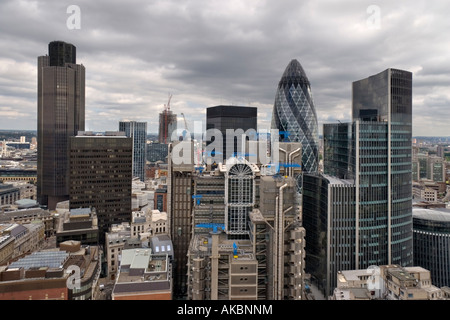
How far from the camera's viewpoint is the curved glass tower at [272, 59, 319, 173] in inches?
3297

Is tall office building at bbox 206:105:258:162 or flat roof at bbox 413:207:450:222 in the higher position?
tall office building at bbox 206:105:258:162

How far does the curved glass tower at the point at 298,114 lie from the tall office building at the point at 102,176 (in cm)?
4096

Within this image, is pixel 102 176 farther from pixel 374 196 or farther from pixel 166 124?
pixel 166 124

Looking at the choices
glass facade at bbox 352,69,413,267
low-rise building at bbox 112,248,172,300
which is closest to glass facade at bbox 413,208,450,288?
glass facade at bbox 352,69,413,267

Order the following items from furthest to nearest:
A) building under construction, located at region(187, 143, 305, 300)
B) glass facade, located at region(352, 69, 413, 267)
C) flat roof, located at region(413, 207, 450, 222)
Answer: flat roof, located at region(413, 207, 450, 222) < glass facade, located at region(352, 69, 413, 267) < building under construction, located at region(187, 143, 305, 300)

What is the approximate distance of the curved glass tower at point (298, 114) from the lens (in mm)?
83750

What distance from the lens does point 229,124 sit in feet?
266

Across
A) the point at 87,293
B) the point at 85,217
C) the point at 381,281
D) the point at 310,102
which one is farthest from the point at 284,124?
the point at 87,293

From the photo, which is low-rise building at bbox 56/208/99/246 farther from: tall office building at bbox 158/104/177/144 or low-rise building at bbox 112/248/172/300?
tall office building at bbox 158/104/177/144

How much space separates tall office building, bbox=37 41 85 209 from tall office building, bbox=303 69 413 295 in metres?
71.1

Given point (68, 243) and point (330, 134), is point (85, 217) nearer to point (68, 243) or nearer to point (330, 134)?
point (68, 243)

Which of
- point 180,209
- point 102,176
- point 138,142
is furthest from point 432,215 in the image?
point 138,142

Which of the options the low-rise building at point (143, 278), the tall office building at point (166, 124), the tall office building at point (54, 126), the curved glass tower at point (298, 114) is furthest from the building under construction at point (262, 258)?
the tall office building at point (166, 124)

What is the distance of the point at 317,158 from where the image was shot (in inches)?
3440
